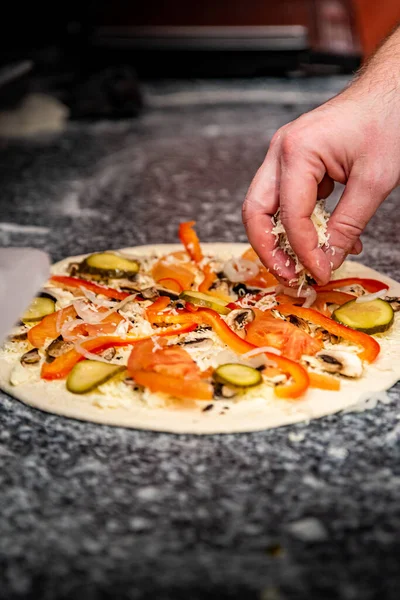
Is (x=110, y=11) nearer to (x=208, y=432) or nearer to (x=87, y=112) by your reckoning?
(x=87, y=112)

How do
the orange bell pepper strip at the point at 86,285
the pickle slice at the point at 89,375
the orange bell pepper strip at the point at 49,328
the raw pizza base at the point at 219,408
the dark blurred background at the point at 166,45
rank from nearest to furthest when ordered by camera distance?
the raw pizza base at the point at 219,408, the pickle slice at the point at 89,375, the orange bell pepper strip at the point at 49,328, the orange bell pepper strip at the point at 86,285, the dark blurred background at the point at 166,45

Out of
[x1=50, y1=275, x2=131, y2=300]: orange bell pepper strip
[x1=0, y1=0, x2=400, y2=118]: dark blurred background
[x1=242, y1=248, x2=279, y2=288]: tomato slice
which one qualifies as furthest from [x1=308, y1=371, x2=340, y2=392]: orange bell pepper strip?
[x1=0, y1=0, x2=400, y2=118]: dark blurred background

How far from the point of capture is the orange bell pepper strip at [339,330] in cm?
192

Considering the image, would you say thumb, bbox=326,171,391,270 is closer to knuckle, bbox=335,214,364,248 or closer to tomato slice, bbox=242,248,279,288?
knuckle, bbox=335,214,364,248

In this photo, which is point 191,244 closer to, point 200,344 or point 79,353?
point 200,344

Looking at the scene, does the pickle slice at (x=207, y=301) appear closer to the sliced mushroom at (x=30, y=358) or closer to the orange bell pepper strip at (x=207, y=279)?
the orange bell pepper strip at (x=207, y=279)

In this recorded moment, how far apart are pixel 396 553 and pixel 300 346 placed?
2.24 feet

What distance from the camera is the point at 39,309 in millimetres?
2154

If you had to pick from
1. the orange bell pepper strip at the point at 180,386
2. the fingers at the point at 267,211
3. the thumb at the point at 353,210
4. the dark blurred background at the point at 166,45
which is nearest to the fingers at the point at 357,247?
the thumb at the point at 353,210

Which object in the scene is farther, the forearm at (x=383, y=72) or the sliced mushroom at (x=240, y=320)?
the sliced mushroom at (x=240, y=320)

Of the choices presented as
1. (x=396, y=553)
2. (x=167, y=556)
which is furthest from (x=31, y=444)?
(x=396, y=553)

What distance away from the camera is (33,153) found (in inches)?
163

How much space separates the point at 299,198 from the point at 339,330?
39 centimetres

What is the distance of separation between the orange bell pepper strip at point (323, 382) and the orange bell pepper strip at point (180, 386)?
0.85ft
